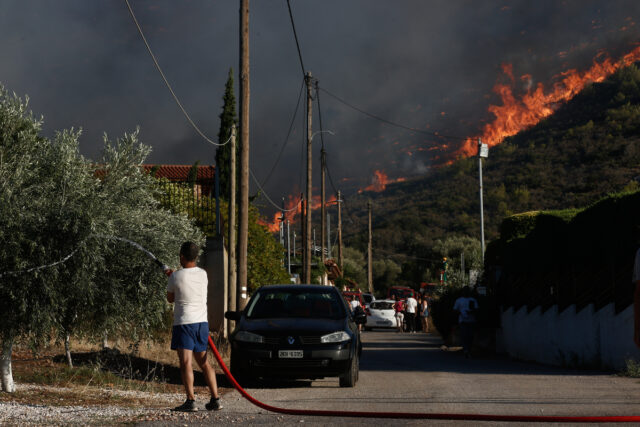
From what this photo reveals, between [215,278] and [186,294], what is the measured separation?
43.7 ft

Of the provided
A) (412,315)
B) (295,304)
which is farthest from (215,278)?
(412,315)

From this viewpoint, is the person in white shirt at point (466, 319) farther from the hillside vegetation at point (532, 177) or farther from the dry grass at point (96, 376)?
the hillside vegetation at point (532, 177)

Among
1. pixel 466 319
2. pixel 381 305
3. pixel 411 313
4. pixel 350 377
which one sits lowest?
pixel 350 377

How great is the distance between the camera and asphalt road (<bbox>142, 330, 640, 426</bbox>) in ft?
31.7

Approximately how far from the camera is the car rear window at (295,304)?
14.1 metres

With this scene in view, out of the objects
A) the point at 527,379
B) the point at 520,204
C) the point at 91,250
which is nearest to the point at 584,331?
the point at 527,379

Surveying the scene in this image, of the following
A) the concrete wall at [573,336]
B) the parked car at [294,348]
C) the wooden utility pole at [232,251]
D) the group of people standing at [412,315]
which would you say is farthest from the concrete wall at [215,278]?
the group of people standing at [412,315]

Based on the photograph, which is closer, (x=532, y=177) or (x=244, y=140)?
(x=244, y=140)

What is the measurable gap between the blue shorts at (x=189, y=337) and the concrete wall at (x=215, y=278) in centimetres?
1265

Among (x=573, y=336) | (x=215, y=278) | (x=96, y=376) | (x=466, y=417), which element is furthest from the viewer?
(x=215, y=278)

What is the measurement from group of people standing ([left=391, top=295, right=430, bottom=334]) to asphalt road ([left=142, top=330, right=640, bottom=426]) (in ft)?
73.2

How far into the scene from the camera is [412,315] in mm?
41000

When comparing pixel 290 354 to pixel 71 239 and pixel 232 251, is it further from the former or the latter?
pixel 232 251

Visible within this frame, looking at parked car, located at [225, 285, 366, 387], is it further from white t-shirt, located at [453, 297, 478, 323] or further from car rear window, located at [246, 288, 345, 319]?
white t-shirt, located at [453, 297, 478, 323]
